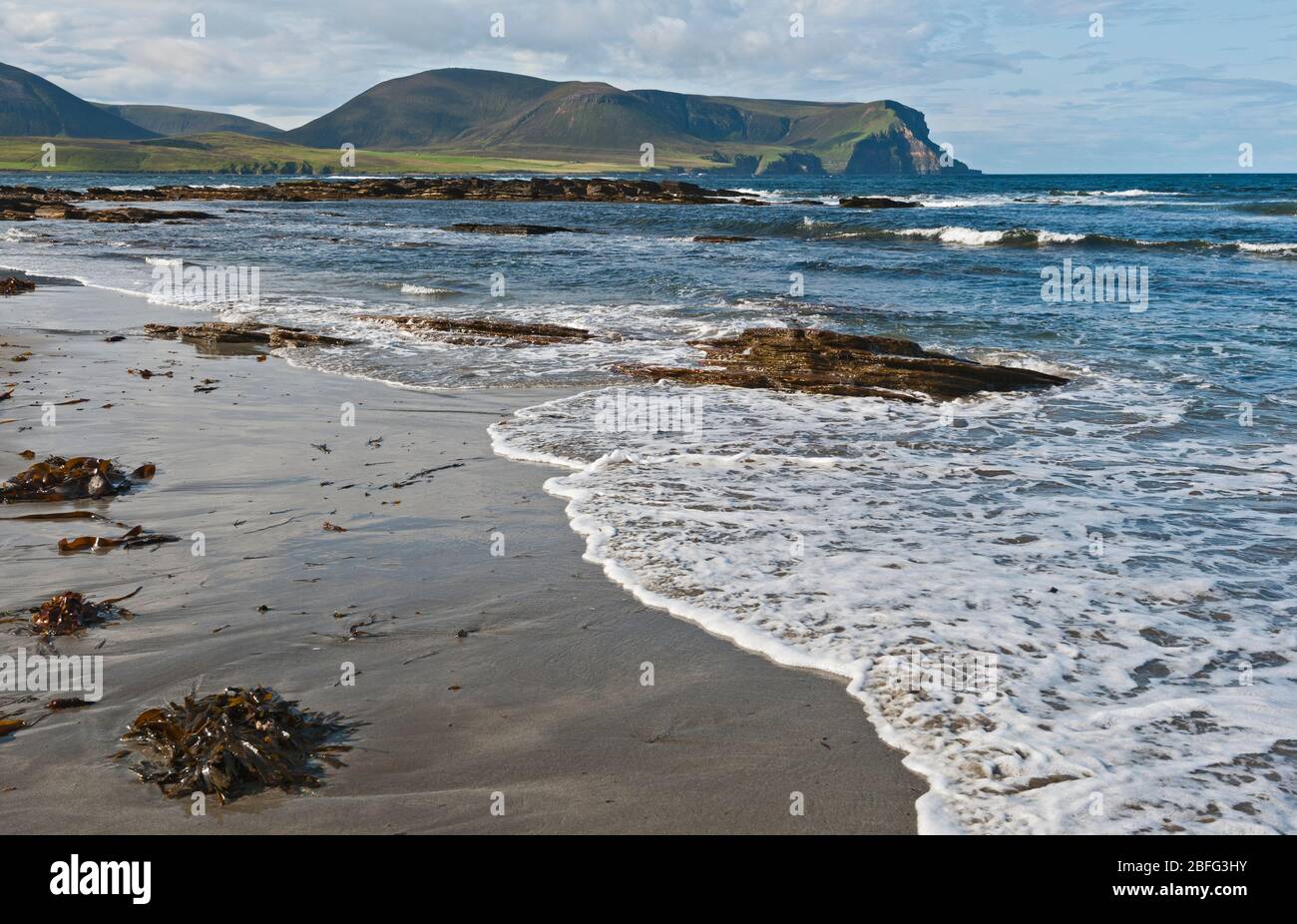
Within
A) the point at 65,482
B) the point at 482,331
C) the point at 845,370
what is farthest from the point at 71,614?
the point at 482,331

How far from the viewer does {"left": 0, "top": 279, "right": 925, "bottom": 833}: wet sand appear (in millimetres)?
3521

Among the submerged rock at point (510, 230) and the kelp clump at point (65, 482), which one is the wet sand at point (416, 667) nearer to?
the kelp clump at point (65, 482)

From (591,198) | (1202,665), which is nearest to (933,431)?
(1202,665)

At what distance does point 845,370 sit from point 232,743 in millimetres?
10119

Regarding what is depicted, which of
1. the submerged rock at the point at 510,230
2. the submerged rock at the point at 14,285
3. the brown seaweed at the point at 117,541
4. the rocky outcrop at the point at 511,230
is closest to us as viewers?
the brown seaweed at the point at 117,541

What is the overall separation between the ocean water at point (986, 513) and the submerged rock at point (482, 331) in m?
0.49

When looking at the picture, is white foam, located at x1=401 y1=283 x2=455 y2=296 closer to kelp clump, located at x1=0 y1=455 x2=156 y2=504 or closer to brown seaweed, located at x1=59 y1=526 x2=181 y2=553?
kelp clump, located at x1=0 y1=455 x2=156 y2=504

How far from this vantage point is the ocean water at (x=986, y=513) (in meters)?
4.07

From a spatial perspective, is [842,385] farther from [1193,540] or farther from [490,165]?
[490,165]

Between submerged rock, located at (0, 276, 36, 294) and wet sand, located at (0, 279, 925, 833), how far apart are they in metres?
11.9

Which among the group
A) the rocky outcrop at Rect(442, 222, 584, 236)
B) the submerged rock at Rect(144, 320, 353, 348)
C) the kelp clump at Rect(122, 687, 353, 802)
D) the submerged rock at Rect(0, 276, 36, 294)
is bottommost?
the kelp clump at Rect(122, 687, 353, 802)

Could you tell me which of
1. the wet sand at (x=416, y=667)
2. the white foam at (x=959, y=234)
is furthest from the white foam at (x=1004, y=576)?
the white foam at (x=959, y=234)

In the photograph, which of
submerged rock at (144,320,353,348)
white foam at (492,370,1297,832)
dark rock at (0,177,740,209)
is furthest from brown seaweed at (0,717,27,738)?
dark rock at (0,177,740,209)

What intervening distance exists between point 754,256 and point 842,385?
2040 cm
